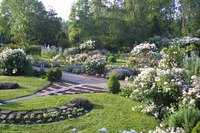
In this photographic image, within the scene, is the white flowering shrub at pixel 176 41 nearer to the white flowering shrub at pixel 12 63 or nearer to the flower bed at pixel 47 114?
the white flowering shrub at pixel 12 63

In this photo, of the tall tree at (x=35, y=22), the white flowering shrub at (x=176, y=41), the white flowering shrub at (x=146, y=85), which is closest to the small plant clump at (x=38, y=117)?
the white flowering shrub at (x=146, y=85)

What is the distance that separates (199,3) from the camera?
3250cm

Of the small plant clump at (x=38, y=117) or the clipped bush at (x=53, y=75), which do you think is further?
the clipped bush at (x=53, y=75)

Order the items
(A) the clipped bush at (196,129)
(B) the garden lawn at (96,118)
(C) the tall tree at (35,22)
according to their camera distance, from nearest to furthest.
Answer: (A) the clipped bush at (196,129) < (B) the garden lawn at (96,118) < (C) the tall tree at (35,22)

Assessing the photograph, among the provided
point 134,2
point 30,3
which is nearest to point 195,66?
point 134,2

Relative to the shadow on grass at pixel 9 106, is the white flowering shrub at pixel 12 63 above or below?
above

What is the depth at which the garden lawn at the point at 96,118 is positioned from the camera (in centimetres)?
356

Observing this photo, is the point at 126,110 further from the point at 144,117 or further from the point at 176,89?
the point at 176,89

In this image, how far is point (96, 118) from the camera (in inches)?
161

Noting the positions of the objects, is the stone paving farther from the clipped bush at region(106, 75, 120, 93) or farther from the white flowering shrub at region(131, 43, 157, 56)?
the white flowering shrub at region(131, 43, 157, 56)

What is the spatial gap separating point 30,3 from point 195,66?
79.5 feet

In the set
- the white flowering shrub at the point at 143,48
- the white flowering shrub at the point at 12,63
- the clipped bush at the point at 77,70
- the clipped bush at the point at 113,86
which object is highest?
the white flowering shrub at the point at 143,48

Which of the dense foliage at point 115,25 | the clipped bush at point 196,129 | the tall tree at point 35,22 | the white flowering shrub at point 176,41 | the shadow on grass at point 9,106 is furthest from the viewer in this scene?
the tall tree at point 35,22

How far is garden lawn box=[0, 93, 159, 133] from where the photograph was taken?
3558mm
